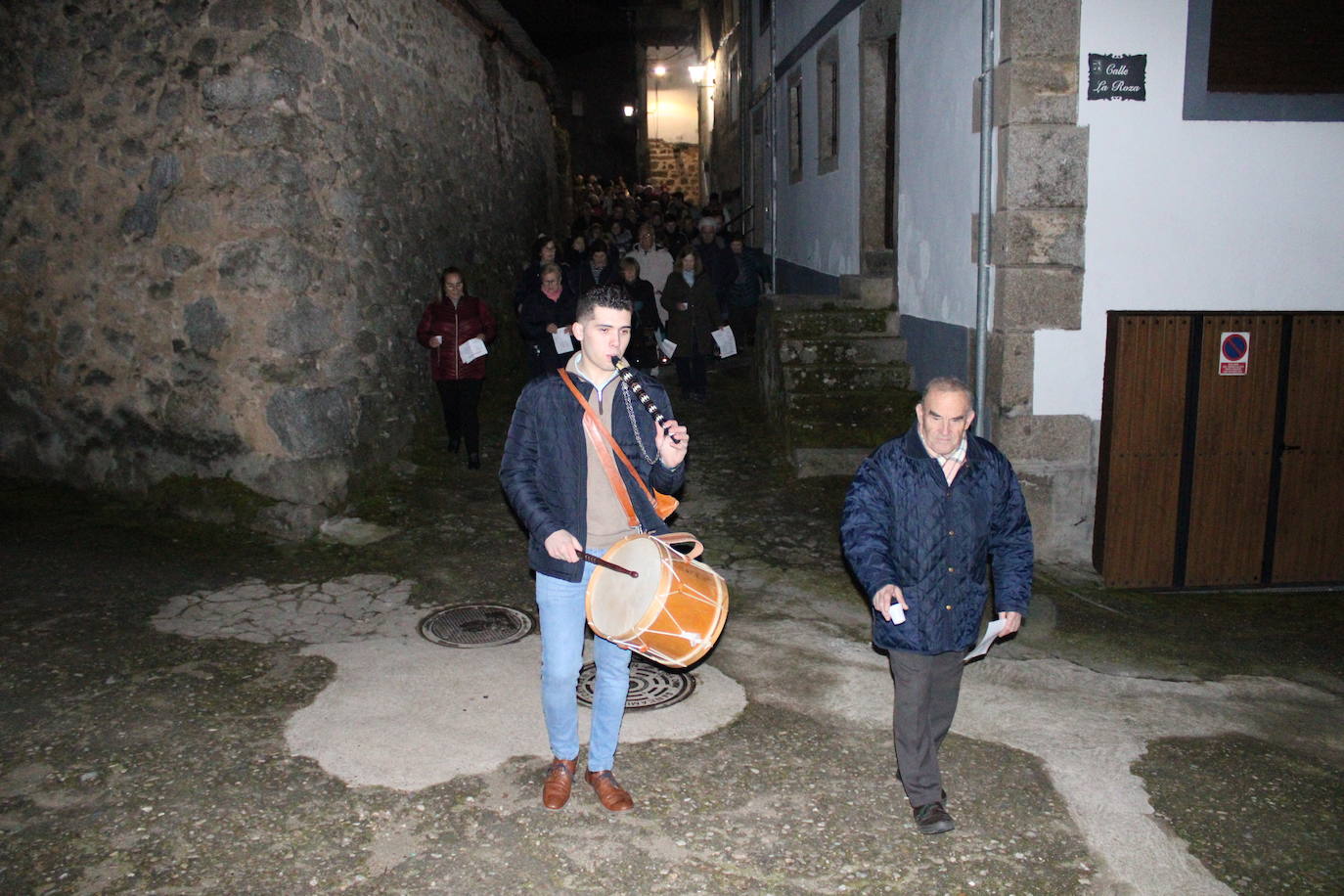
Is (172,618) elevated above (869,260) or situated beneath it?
situated beneath

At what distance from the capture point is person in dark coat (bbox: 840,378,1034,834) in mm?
3559

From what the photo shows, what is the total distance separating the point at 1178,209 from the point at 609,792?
219 inches

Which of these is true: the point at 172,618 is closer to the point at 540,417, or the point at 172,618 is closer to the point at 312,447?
the point at 312,447

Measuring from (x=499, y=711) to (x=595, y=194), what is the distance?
64.0 ft

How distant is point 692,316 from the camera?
11078 millimetres

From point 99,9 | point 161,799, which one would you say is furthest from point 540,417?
point 99,9

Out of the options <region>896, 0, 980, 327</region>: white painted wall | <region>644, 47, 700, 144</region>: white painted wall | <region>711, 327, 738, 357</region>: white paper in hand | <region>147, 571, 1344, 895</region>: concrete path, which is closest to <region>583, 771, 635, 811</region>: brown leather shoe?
<region>147, 571, 1344, 895</region>: concrete path

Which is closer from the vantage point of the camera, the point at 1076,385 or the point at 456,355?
the point at 1076,385

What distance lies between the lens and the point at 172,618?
5.70m

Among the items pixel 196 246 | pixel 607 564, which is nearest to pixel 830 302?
pixel 196 246

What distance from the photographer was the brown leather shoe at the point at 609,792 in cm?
378

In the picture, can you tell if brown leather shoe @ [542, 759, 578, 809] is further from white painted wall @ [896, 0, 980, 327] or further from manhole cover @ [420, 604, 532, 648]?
white painted wall @ [896, 0, 980, 327]

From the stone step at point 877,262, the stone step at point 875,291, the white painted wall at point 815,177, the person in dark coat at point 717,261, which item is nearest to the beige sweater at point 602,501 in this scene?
the stone step at point 875,291

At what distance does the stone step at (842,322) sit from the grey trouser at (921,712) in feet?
20.5
